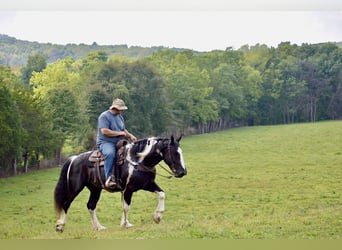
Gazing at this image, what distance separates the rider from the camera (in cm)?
794

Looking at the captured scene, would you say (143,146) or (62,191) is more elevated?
(143,146)

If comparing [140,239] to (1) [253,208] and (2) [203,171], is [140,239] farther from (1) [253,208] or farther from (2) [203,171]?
(2) [203,171]


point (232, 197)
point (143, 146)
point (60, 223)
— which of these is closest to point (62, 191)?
point (60, 223)

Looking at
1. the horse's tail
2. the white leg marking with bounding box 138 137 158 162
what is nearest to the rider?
the white leg marking with bounding box 138 137 158 162

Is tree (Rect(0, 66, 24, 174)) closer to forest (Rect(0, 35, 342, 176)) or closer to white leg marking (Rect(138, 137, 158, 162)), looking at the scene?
forest (Rect(0, 35, 342, 176))

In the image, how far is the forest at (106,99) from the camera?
15.7m

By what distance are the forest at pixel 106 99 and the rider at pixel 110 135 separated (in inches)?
237

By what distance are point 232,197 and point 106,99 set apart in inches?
199

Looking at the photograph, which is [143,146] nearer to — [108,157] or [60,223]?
[108,157]

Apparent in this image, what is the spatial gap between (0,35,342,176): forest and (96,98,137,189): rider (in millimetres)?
6024

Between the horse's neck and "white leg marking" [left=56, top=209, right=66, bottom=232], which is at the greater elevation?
the horse's neck

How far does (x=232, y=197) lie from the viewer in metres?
13.0

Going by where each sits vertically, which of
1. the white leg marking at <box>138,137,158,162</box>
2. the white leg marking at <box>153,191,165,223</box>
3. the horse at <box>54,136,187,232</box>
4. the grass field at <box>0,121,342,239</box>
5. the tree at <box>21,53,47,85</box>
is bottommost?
the grass field at <box>0,121,342,239</box>

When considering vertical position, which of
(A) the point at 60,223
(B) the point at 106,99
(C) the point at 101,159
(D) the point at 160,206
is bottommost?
(A) the point at 60,223
